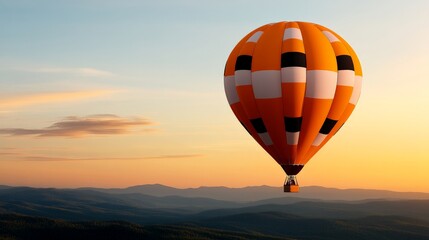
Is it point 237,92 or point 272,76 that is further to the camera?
point 237,92

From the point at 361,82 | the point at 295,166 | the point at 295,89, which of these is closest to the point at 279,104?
the point at 295,89

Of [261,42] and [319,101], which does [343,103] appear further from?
[261,42]

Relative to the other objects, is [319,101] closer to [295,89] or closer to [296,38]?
[295,89]

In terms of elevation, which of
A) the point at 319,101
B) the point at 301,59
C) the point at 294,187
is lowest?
the point at 294,187

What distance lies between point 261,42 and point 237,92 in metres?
6.72

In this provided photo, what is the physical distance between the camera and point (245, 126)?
71.1 meters

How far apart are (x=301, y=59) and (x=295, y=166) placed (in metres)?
12.1

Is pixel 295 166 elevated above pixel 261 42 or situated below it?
below

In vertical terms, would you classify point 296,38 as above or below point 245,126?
above

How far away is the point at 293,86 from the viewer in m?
64.5

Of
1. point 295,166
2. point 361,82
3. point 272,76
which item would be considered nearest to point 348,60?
point 361,82

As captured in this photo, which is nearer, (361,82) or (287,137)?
(287,137)

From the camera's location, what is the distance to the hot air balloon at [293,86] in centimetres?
6488

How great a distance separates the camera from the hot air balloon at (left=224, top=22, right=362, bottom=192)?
64.9 m
